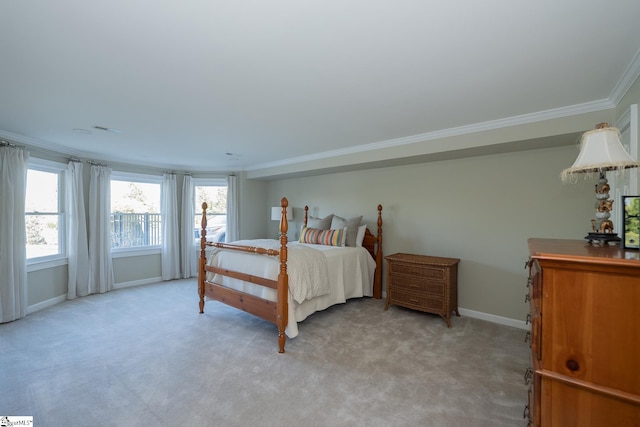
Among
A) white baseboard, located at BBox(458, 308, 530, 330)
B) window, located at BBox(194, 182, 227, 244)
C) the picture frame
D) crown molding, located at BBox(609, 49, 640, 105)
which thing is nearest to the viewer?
the picture frame

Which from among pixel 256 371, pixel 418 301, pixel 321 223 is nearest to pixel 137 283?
pixel 321 223

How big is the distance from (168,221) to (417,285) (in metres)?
4.65

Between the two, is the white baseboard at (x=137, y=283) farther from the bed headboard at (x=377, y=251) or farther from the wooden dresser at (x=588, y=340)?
the wooden dresser at (x=588, y=340)

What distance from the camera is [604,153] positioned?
131 cm

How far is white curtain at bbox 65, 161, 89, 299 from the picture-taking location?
13.8 feet

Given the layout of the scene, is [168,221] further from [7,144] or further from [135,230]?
[7,144]

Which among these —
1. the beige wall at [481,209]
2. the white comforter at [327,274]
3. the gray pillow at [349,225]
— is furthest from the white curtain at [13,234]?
the gray pillow at [349,225]

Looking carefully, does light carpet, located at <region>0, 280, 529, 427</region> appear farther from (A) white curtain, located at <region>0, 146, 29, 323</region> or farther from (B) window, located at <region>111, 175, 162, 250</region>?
(B) window, located at <region>111, 175, 162, 250</region>

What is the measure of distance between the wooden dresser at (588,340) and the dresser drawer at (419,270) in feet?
7.41

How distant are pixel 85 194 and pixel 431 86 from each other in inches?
207

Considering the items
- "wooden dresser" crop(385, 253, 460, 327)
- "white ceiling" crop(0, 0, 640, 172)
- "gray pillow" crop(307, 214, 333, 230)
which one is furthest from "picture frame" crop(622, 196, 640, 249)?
"gray pillow" crop(307, 214, 333, 230)

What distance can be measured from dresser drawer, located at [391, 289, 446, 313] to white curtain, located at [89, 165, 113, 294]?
4649 millimetres

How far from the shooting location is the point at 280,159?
5.03 meters

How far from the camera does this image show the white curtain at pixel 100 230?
453 cm
